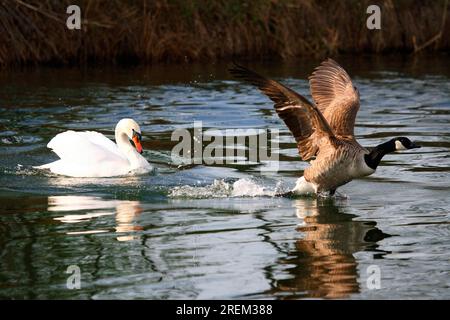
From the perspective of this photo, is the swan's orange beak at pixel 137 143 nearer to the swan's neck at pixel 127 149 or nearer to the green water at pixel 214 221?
the swan's neck at pixel 127 149

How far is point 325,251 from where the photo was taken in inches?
320

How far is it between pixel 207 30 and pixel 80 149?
1253 cm

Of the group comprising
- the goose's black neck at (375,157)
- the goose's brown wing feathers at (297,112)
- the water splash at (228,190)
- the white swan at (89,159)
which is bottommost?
the water splash at (228,190)

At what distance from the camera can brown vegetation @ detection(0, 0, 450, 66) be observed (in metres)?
22.1

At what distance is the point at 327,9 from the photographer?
25.4 m

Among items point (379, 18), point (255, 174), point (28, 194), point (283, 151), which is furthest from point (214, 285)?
point (379, 18)

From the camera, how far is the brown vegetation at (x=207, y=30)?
872 inches

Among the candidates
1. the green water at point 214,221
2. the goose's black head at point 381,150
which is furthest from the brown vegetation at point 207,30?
the goose's black head at point 381,150

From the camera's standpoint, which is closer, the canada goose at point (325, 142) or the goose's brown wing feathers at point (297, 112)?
the goose's brown wing feathers at point (297, 112)

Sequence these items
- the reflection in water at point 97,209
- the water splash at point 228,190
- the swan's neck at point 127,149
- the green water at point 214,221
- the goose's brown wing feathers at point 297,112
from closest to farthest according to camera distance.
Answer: the green water at point 214,221, the reflection in water at point 97,209, the goose's brown wing feathers at point 297,112, the water splash at point 228,190, the swan's neck at point 127,149

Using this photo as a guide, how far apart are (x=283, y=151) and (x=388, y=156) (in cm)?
140

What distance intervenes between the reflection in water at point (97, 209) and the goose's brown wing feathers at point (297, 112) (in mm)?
1691

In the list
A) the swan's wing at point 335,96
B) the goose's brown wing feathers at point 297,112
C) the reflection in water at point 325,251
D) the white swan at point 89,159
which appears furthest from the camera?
the white swan at point 89,159

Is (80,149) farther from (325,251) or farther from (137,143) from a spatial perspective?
(325,251)
